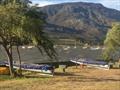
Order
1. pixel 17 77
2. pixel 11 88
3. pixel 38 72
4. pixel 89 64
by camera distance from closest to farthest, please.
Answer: pixel 11 88 → pixel 17 77 → pixel 38 72 → pixel 89 64

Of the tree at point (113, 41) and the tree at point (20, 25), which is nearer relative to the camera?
the tree at point (20, 25)

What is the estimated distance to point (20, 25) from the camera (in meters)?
38.9

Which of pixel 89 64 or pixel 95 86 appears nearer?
pixel 95 86

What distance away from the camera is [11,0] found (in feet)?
131

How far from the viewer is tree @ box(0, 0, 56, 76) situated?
127 feet

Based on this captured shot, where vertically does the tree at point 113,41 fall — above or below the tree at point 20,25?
below

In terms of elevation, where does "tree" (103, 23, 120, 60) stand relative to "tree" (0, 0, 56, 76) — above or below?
below

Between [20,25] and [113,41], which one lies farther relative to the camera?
[113,41]

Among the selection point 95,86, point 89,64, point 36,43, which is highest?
point 36,43

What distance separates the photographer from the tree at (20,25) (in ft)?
127

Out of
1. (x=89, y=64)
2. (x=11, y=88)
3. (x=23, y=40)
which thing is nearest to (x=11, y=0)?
(x=23, y=40)

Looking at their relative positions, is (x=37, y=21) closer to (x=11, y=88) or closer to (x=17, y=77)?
(x=17, y=77)

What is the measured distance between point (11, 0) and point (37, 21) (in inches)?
131

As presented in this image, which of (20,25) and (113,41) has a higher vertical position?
(20,25)
